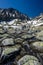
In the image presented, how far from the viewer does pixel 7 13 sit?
299 ft

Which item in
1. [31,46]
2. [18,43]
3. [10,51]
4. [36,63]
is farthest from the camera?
[18,43]

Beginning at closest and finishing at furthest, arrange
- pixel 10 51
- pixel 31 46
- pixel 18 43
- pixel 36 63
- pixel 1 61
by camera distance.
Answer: pixel 36 63
pixel 1 61
pixel 10 51
pixel 31 46
pixel 18 43

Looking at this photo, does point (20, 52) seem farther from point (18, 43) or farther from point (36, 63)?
point (36, 63)

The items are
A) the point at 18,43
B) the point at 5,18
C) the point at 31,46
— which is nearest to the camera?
the point at 31,46

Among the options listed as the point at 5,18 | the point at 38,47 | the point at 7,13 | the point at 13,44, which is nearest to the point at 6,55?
the point at 13,44

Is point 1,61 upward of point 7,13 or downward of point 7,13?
downward

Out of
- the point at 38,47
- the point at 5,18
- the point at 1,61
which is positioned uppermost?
the point at 5,18

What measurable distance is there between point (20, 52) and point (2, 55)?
4.10 m

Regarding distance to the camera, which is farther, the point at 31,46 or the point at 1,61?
the point at 31,46

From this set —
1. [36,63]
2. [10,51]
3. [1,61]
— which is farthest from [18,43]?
[36,63]

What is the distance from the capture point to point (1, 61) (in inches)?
894

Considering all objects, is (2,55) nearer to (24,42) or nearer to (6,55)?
(6,55)

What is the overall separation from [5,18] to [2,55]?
6394 cm

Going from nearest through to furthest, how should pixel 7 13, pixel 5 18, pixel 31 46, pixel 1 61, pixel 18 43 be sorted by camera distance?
pixel 1 61 < pixel 31 46 < pixel 18 43 < pixel 5 18 < pixel 7 13
